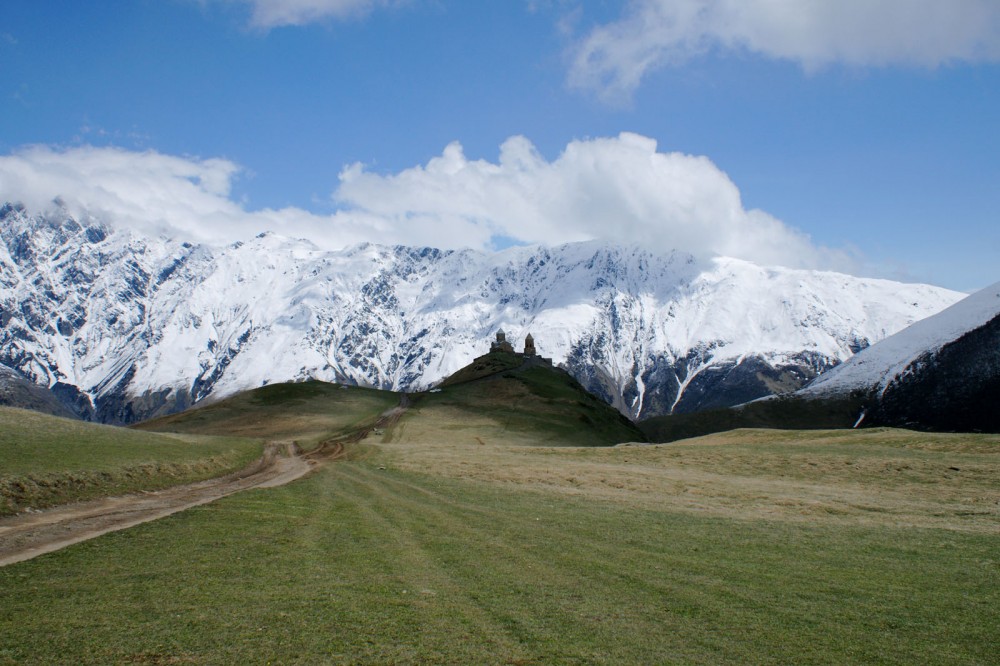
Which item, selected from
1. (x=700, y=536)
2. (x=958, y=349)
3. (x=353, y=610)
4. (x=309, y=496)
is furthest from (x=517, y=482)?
(x=958, y=349)

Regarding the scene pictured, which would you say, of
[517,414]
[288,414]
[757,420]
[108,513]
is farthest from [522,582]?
[757,420]

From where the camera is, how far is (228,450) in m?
60.8

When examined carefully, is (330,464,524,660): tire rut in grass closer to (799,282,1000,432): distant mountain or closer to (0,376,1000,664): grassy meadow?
(0,376,1000,664): grassy meadow

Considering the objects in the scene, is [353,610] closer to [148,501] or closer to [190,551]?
[190,551]

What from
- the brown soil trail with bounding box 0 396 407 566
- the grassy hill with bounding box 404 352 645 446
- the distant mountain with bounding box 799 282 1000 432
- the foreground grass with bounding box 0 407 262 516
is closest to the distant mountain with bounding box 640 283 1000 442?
the distant mountain with bounding box 799 282 1000 432

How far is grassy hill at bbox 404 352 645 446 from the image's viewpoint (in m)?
99.4

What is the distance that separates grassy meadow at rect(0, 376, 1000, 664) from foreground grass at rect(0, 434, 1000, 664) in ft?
0.25

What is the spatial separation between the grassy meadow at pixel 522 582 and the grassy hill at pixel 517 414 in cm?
5848

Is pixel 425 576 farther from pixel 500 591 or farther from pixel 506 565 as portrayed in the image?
pixel 506 565

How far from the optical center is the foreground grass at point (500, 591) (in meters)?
13.6

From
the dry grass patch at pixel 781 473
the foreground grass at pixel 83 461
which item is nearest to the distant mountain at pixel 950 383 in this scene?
the dry grass patch at pixel 781 473

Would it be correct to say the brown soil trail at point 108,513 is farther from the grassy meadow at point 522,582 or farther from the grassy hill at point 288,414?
the grassy hill at point 288,414

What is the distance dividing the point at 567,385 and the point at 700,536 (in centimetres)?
13673

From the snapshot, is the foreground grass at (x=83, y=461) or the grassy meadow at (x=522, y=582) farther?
the foreground grass at (x=83, y=461)
